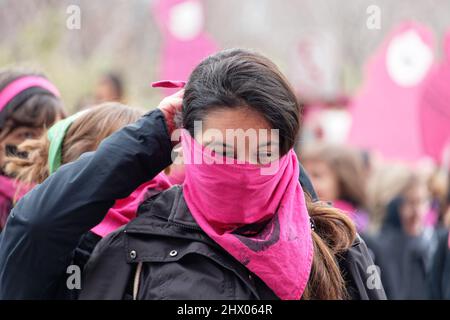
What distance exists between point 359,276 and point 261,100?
0.55m

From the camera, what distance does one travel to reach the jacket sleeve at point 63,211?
233 centimetres

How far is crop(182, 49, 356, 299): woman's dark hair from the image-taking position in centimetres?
236

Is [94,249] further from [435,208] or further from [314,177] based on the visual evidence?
[435,208]

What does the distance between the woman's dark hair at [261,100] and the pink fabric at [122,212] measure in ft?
0.91

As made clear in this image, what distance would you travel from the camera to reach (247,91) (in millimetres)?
2363

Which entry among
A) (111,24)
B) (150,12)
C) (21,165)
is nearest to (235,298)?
(21,165)

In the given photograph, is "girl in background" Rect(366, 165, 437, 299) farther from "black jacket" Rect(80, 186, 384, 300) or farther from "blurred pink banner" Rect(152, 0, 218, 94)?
"black jacket" Rect(80, 186, 384, 300)

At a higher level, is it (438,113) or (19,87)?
(19,87)

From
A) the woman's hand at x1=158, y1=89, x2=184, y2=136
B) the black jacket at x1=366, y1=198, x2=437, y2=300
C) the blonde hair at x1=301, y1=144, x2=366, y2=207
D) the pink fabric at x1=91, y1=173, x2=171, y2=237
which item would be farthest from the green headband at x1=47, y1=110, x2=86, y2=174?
the black jacket at x1=366, y1=198, x2=437, y2=300

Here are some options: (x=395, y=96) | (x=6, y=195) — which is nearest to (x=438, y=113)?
(x=395, y=96)

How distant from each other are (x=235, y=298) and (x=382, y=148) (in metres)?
5.53

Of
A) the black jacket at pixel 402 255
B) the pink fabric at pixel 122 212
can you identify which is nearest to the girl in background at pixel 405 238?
the black jacket at pixel 402 255

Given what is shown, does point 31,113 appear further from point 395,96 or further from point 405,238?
point 395,96
